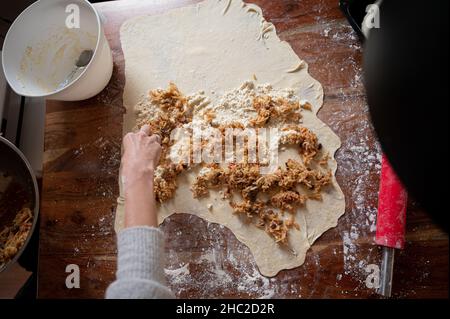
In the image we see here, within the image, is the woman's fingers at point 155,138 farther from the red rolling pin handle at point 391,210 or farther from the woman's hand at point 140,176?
the red rolling pin handle at point 391,210

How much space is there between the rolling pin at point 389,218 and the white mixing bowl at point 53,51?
89cm

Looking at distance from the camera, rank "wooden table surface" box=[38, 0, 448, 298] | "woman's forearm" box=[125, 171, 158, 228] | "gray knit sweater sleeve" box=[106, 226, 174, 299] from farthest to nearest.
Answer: "wooden table surface" box=[38, 0, 448, 298]
"woman's forearm" box=[125, 171, 158, 228]
"gray knit sweater sleeve" box=[106, 226, 174, 299]

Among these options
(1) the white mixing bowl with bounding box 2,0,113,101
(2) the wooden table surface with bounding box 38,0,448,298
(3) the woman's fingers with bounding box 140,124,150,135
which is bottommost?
(2) the wooden table surface with bounding box 38,0,448,298

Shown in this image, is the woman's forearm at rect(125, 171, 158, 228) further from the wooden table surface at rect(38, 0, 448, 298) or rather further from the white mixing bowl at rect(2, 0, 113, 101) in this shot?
the white mixing bowl at rect(2, 0, 113, 101)

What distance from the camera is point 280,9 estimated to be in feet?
3.99

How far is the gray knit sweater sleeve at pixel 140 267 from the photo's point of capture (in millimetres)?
735

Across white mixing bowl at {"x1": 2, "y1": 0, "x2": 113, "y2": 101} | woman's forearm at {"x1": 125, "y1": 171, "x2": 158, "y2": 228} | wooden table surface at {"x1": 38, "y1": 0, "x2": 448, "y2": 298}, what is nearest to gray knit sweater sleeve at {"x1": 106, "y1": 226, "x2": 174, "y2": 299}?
woman's forearm at {"x1": 125, "y1": 171, "x2": 158, "y2": 228}

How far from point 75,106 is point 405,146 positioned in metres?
1.14

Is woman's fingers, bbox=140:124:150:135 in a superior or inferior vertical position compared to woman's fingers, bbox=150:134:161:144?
superior

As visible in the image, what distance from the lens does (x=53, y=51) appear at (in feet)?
3.99

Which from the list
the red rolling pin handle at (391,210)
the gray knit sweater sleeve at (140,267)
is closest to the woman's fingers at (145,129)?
the gray knit sweater sleeve at (140,267)

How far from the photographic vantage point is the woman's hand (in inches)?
35.2
